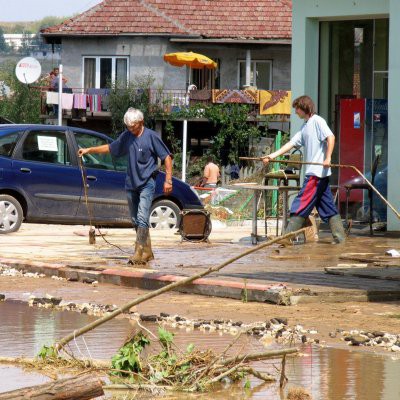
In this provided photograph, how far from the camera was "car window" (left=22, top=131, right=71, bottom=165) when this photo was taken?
21203mm

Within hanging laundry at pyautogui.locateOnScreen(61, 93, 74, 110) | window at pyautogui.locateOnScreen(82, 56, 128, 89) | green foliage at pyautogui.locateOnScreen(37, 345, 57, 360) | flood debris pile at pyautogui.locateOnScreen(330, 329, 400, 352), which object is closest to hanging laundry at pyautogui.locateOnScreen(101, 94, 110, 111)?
hanging laundry at pyautogui.locateOnScreen(61, 93, 74, 110)

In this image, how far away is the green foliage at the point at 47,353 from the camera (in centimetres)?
843

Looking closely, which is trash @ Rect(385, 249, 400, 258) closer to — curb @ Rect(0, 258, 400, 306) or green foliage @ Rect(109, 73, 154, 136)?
curb @ Rect(0, 258, 400, 306)

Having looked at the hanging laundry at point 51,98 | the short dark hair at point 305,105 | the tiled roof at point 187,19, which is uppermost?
the tiled roof at point 187,19

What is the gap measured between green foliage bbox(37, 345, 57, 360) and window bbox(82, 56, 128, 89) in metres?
48.0

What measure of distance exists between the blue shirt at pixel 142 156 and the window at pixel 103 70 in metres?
40.8

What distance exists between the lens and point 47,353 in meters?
8.46

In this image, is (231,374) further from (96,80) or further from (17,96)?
(17,96)

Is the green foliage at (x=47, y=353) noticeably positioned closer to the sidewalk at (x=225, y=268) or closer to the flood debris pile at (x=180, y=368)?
the flood debris pile at (x=180, y=368)

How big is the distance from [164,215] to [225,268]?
7233 millimetres

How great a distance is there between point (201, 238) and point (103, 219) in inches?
112

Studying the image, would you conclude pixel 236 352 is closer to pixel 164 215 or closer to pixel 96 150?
pixel 96 150

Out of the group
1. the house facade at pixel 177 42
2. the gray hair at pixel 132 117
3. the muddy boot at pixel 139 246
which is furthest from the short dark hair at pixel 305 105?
the house facade at pixel 177 42

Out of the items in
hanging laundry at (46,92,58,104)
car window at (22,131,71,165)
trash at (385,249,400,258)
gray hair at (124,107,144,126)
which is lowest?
trash at (385,249,400,258)
